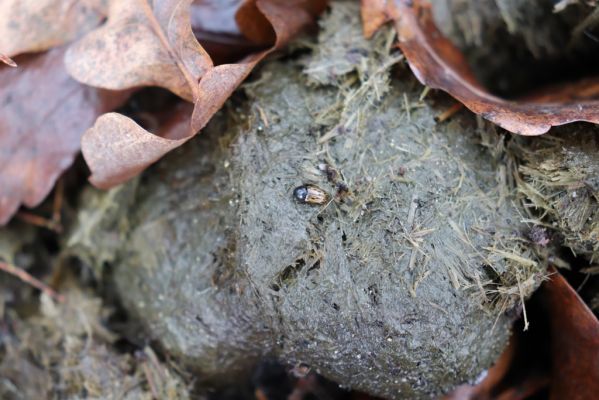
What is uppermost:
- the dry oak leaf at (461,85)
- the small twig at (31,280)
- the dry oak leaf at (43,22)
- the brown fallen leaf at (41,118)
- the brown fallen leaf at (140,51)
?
the dry oak leaf at (43,22)

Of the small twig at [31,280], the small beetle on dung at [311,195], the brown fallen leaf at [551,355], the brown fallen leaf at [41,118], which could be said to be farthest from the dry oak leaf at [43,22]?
the brown fallen leaf at [551,355]

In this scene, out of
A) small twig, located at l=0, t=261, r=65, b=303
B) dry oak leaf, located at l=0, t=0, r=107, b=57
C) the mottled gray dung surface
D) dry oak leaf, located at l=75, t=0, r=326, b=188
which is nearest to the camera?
the mottled gray dung surface

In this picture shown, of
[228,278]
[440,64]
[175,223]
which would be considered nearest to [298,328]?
[228,278]

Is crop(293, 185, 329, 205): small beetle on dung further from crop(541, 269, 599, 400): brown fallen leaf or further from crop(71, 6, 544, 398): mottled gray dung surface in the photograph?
crop(541, 269, 599, 400): brown fallen leaf

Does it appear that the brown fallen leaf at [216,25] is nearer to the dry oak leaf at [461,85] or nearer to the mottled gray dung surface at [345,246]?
the mottled gray dung surface at [345,246]

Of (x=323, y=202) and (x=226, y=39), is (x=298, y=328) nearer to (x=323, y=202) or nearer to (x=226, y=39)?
(x=323, y=202)

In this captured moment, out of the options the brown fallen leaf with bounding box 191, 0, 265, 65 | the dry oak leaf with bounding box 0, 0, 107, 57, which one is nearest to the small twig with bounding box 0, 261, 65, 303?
the dry oak leaf with bounding box 0, 0, 107, 57
